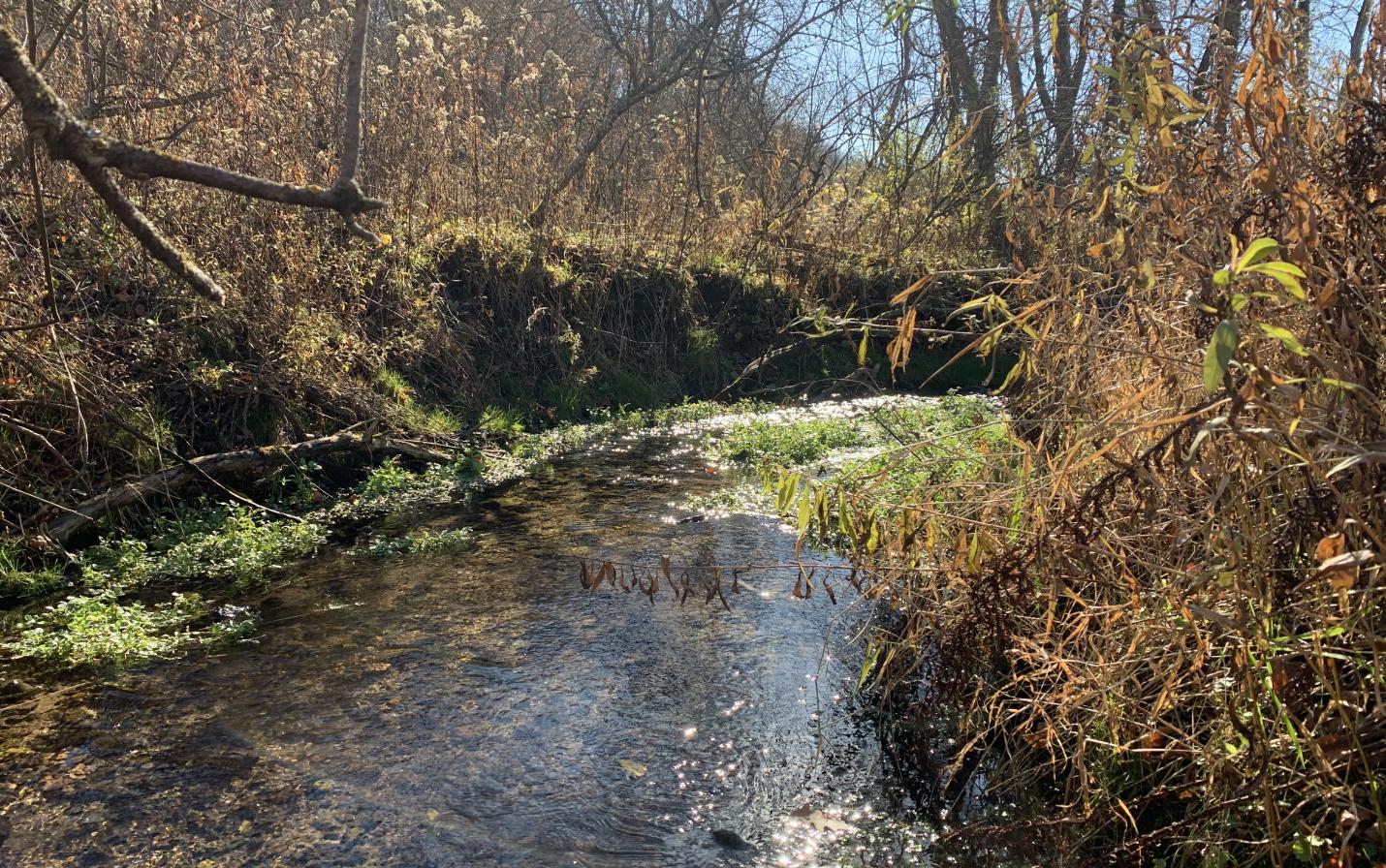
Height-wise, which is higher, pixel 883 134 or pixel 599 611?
pixel 883 134

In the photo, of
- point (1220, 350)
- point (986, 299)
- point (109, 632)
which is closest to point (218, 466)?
point (109, 632)

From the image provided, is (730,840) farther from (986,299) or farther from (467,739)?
(986,299)

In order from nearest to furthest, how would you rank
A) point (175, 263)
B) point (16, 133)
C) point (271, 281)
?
point (175, 263) → point (16, 133) → point (271, 281)

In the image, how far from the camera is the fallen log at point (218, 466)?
611 centimetres

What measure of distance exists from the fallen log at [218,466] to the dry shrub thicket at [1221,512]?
16.2 ft

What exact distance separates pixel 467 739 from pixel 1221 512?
9.77 feet

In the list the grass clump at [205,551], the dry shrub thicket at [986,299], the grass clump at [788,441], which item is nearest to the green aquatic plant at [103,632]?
the grass clump at [205,551]

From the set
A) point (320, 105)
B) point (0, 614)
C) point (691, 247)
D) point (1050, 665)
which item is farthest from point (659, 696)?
point (691, 247)

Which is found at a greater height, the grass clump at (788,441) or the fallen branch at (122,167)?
the fallen branch at (122,167)

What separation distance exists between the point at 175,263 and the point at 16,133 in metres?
5.62

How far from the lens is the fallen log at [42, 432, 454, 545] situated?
611cm

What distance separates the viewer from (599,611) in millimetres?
5637

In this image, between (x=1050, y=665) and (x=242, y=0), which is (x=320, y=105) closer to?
(x=242, y=0)

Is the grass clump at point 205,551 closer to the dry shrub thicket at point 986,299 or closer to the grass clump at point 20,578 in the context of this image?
the grass clump at point 20,578
